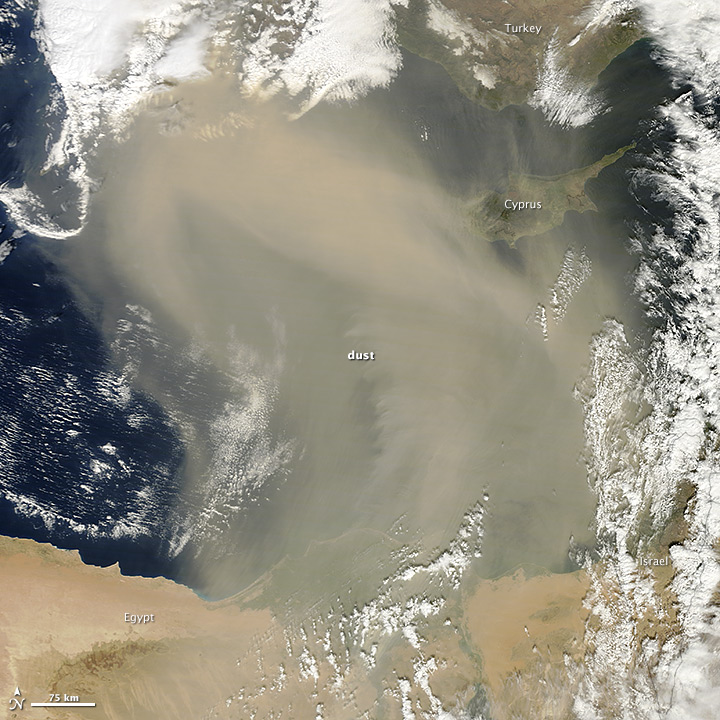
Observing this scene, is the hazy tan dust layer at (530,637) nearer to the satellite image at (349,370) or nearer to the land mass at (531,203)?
the satellite image at (349,370)

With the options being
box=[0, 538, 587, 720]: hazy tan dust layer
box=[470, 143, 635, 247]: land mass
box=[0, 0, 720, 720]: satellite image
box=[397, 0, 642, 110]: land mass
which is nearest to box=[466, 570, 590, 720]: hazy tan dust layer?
box=[0, 0, 720, 720]: satellite image

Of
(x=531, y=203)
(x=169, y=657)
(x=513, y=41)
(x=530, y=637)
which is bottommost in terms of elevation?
(x=169, y=657)

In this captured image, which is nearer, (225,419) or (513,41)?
(225,419)

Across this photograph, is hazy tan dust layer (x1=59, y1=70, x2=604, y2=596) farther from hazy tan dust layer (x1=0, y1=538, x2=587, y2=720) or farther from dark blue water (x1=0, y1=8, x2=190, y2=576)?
hazy tan dust layer (x1=0, y1=538, x2=587, y2=720)

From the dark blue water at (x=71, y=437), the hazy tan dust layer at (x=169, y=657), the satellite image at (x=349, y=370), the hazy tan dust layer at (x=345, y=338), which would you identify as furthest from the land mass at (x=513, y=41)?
the hazy tan dust layer at (x=169, y=657)

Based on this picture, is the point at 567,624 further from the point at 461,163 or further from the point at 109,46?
the point at 109,46

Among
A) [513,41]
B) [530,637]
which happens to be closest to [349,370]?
[530,637]

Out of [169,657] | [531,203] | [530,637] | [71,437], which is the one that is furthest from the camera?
[531,203]

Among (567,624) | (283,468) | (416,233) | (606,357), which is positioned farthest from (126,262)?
(567,624)

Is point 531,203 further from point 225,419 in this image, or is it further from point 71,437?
point 71,437
